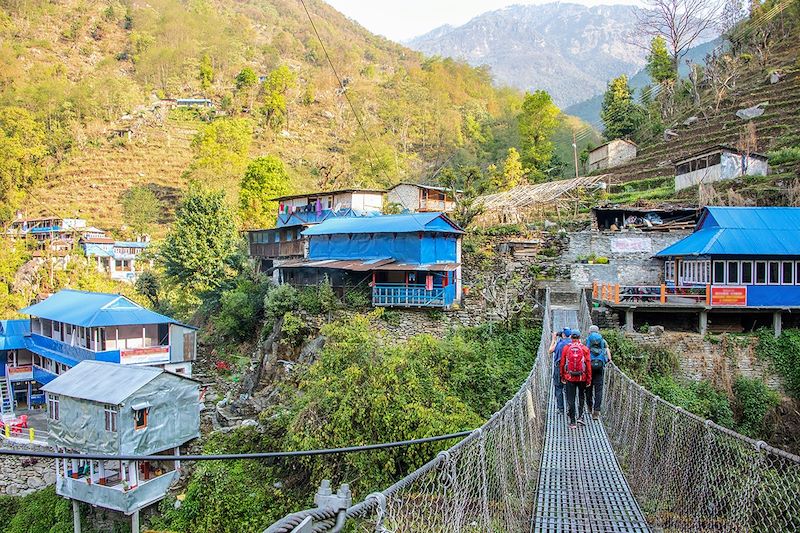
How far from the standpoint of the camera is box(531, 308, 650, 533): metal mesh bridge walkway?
382 centimetres

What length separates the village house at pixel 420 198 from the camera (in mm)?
24078

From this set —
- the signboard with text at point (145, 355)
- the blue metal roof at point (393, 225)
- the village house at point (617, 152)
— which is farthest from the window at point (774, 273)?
the village house at point (617, 152)

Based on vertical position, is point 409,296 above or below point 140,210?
below

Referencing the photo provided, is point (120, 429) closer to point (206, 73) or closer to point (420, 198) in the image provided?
point (420, 198)

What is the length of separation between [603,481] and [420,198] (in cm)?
2033

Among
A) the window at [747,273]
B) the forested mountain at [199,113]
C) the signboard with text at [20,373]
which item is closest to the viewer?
the window at [747,273]

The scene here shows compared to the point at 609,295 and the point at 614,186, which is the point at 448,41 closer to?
the point at 614,186

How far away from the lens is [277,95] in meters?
47.3

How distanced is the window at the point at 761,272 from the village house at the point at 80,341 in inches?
627

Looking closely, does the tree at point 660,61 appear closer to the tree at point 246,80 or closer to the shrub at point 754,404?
the shrub at point 754,404

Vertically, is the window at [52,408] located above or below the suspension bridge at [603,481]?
below

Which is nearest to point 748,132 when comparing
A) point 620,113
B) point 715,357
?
point 620,113

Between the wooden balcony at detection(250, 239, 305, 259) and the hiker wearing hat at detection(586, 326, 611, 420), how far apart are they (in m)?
14.5

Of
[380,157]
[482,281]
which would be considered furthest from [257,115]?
[482,281]
